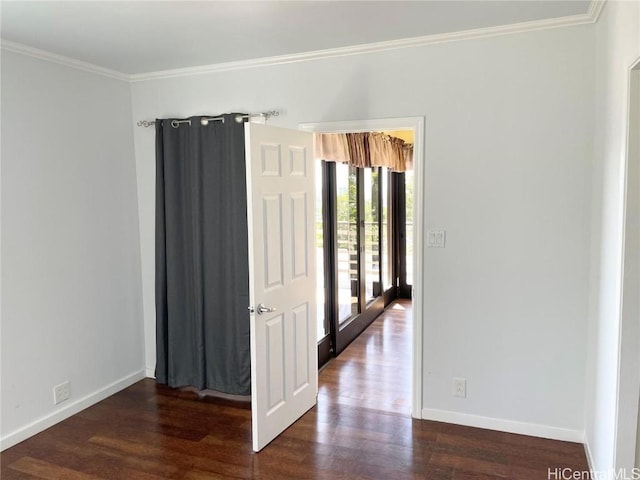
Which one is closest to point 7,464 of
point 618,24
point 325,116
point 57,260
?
point 57,260

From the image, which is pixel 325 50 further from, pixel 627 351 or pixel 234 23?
pixel 627 351

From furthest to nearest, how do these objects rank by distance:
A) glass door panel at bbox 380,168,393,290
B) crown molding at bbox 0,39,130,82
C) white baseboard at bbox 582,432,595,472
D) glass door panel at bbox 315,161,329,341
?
glass door panel at bbox 380,168,393,290 → glass door panel at bbox 315,161,329,341 → crown molding at bbox 0,39,130,82 → white baseboard at bbox 582,432,595,472

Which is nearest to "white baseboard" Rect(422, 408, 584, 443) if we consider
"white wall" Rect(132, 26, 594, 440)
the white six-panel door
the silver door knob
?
"white wall" Rect(132, 26, 594, 440)

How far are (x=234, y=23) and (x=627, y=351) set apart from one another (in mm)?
2566

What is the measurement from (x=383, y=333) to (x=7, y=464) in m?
3.58

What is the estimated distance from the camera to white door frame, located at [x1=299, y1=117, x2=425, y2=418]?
3180 millimetres

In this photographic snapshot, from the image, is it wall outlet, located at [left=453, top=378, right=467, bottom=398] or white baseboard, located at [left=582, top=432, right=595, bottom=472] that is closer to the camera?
white baseboard, located at [left=582, top=432, right=595, bottom=472]

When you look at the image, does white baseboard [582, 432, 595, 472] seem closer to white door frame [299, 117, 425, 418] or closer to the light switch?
white door frame [299, 117, 425, 418]

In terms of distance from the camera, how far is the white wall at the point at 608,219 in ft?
6.86

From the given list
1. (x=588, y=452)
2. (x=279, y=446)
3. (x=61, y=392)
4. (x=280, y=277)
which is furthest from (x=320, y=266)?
(x=588, y=452)

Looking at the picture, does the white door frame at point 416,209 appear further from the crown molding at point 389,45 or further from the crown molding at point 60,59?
the crown molding at point 60,59

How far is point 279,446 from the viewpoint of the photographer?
9.86 ft

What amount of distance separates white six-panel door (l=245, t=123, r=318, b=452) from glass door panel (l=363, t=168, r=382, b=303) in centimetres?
215

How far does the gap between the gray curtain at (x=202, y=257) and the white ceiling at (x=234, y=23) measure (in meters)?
0.63
